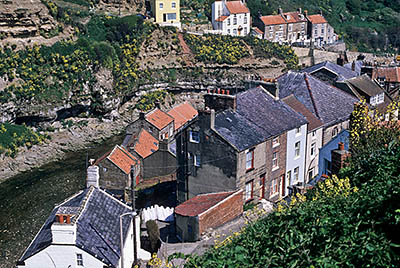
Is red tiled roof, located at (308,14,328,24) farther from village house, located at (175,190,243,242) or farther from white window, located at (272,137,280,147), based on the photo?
village house, located at (175,190,243,242)

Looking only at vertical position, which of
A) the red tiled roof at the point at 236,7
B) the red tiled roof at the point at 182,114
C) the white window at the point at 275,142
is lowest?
the red tiled roof at the point at 182,114

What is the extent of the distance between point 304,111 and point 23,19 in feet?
139

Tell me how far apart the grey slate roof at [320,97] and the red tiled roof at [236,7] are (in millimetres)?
50870

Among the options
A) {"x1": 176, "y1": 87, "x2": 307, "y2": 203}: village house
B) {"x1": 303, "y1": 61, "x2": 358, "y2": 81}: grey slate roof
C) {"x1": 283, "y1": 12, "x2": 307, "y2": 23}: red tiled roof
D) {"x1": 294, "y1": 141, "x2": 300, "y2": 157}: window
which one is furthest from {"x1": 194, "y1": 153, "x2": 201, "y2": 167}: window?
{"x1": 283, "y1": 12, "x2": 307, "y2": 23}: red tiled roof

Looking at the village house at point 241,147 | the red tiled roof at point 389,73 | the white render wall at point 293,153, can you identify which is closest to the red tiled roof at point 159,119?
the village house at point 241,147

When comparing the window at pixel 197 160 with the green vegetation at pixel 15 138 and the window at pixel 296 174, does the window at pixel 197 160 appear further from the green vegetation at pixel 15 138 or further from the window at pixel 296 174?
the green vegetation at pixel 15 138

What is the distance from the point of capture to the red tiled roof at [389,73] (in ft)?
167

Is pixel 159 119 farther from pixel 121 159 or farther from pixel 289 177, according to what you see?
pixel 289 177

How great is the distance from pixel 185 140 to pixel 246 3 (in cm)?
7401

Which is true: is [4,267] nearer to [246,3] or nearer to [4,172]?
[4,172]

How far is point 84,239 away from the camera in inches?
938

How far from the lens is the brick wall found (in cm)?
2820

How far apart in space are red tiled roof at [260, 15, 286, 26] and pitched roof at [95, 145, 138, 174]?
5935 cm

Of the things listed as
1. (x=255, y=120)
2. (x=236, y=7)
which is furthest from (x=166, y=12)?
(x=255, y=120)
